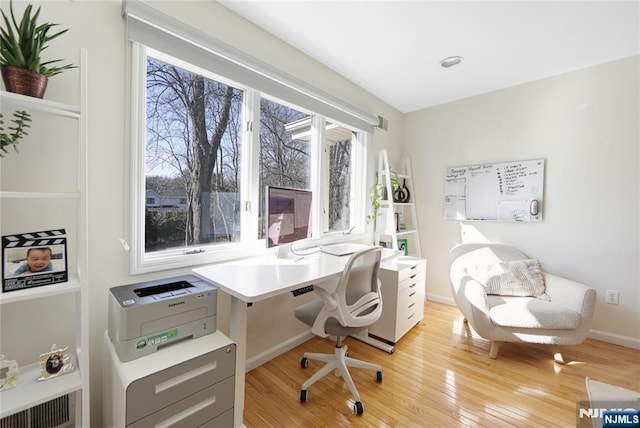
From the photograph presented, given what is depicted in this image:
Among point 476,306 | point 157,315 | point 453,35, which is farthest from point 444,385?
point 453,35

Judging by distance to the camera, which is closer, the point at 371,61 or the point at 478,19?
the point at 478,19

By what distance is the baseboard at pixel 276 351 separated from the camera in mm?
1873

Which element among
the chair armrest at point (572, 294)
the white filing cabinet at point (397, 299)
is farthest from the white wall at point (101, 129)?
the chair armrest at point (572, 294)

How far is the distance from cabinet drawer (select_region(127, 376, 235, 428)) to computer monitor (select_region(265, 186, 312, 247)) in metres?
0.81

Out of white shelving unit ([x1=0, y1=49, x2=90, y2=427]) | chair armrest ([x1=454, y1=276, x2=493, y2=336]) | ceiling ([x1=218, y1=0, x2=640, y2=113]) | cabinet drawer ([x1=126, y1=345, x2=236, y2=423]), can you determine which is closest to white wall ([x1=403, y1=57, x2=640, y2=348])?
ceiling ([x1=218, y1=0, x2=640, y2=113])

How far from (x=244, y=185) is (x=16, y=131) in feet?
3.60

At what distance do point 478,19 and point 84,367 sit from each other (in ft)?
9.18

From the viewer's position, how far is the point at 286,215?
184cm

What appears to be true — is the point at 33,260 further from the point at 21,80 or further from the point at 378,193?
the point at 378,193

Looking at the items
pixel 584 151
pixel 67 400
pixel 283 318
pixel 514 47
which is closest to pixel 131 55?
pixel 67 400

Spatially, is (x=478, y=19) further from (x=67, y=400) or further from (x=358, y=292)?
(x=67, y=400)

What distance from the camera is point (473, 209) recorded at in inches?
116

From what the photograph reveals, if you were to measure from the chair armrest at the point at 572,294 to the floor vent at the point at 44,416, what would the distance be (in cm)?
303

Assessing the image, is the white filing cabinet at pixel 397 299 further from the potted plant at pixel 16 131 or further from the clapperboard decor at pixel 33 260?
the potted plant at pixel 16 131
